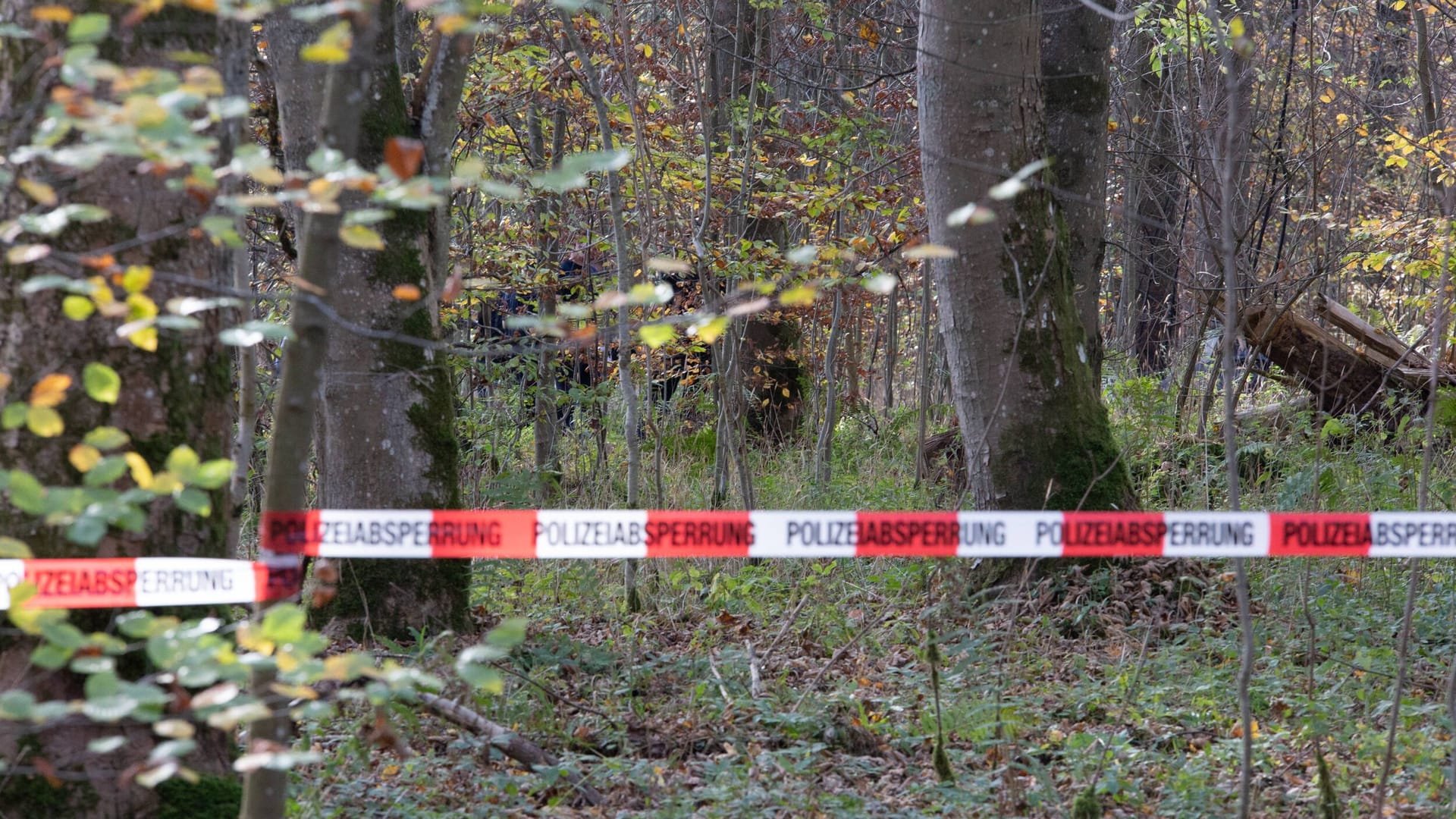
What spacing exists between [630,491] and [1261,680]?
3103mm

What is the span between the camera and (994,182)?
566 centimetres

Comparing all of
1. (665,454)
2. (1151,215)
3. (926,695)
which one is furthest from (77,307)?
(1151,215)

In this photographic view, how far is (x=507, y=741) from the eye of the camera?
12.7ft

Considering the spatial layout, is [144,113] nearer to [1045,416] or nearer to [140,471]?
[140,471]

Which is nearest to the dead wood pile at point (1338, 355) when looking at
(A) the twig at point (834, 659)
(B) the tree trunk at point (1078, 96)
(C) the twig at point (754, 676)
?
(B) the tree trunk at point (1078, 96)

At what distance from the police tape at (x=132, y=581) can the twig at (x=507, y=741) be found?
1219 millimetres

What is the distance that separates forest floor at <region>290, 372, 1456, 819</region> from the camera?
365 cm

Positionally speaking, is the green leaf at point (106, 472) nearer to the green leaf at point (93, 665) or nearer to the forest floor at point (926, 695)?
the green leaf at point (93, 665)

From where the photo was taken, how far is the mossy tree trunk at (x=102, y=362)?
266cm

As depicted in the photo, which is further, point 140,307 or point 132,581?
point 132,581

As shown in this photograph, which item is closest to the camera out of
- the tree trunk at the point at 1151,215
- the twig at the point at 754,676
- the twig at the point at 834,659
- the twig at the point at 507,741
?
the twig at the point at 507,741

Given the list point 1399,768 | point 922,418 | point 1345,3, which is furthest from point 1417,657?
point 1345,3

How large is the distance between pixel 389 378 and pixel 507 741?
1.79 m

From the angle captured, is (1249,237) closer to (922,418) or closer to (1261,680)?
(922,418)
